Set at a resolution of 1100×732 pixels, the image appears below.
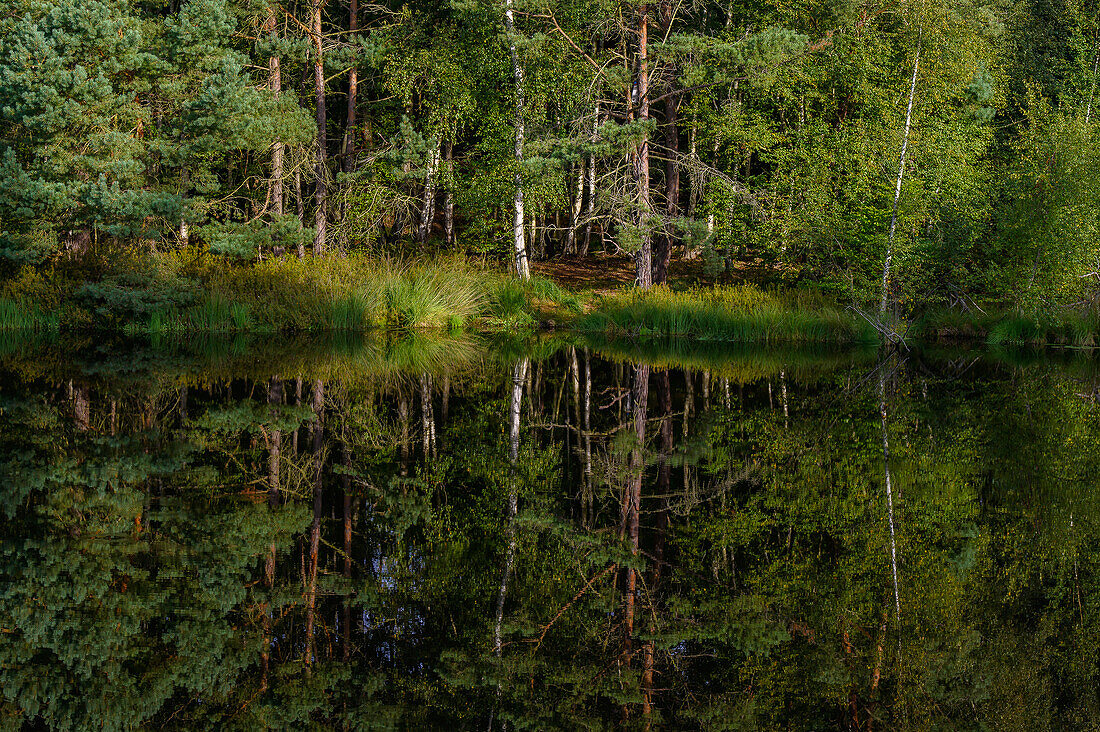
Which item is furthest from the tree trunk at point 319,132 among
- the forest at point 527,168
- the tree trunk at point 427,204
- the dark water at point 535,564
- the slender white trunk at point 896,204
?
the slender white trunk at point 896,204

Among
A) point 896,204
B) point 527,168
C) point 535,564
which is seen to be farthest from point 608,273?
point 535,564

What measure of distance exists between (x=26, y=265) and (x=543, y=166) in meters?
10.0

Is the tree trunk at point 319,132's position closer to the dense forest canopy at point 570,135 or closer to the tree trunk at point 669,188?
the dense forest canopy at point 570,135

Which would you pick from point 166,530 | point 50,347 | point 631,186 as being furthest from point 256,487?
point 631,186

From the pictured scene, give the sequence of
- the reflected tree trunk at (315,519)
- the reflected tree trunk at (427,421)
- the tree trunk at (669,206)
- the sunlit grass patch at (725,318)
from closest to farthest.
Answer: the reflected tree trunk at (315,519) < the reflected tree trunk at (427,421) < the sunlit grass patch at (725,318) < the tree trunk at (669,206)

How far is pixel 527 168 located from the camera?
60.1ft

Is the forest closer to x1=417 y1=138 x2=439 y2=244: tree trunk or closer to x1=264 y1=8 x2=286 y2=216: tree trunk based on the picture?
x1=264 y1=8 x2=286 y2=216: tree trunk

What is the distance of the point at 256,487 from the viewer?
682 cm

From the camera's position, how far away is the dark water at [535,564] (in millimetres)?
3959

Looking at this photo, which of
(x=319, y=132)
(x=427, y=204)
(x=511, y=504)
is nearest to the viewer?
(x=511, y=504)

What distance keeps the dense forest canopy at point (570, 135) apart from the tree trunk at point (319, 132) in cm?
9

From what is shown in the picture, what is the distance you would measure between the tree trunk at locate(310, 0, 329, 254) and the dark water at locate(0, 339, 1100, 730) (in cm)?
1186

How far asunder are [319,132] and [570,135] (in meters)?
6.74

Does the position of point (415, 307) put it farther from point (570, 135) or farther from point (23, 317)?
point (23, 317)
